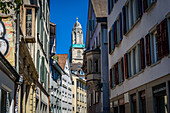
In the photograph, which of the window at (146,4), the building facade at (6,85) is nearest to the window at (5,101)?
the building facade at (6,85)

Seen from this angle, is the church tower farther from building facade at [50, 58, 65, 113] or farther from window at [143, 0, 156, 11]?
window at [143, 0, 156, 11]

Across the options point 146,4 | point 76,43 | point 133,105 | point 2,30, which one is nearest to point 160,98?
point 146,4

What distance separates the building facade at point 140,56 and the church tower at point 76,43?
521 ft

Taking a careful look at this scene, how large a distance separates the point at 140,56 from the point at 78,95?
67.9 m

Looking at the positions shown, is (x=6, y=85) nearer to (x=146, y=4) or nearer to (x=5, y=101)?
(x=5, y=101)

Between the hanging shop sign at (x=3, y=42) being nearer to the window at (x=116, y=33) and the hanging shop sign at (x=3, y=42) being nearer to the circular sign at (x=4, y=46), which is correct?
the circular sign at (x=4, y=46)

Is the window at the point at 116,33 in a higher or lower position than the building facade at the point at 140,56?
higher

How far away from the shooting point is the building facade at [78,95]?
83000mm

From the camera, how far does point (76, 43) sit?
636 ft

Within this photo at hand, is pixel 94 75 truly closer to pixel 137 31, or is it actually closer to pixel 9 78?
pixel 137 31

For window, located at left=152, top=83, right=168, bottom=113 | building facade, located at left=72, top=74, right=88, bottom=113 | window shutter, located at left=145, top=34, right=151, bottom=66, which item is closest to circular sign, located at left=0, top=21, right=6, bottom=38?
window shutter, located at left=145, top=34, right=151, bottom=66

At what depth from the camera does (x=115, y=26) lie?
25.6 metres

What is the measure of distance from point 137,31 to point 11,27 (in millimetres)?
6737

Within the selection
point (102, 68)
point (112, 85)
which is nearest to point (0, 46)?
point (112, 85)
